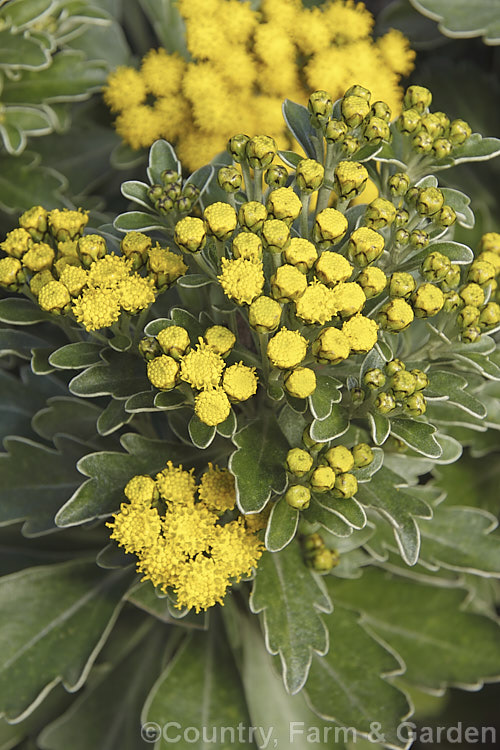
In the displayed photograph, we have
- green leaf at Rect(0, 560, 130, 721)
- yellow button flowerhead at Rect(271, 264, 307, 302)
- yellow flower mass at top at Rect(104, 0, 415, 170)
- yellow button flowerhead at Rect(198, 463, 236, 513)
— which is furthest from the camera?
yellow flower mass at top at Rect(104, 0, 415, 170)

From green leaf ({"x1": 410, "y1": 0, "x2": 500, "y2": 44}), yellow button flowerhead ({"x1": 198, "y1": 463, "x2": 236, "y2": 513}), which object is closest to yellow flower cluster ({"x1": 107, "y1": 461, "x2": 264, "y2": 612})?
yellow button flowerhead ({"x1": 198, "y1": 463, "x2": 236, "y2": 513})

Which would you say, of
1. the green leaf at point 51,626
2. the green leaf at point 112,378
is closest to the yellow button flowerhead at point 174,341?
the green leaf at point 112,378

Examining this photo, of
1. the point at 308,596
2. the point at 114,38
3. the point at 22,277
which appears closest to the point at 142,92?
the point at 114,38

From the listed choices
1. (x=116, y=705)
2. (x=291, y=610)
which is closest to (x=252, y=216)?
(x=291, y=610)

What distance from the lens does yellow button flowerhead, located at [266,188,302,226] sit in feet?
2.15

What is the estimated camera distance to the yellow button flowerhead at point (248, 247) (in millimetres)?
648

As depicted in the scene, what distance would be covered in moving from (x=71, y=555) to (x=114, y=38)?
2.76ft

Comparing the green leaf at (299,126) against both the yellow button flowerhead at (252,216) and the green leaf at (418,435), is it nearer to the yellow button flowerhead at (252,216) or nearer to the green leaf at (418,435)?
the yellow button flowerhead at (252,216)

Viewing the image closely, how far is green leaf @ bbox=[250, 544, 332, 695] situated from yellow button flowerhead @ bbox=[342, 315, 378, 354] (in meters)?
0.30

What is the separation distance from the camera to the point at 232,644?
39.6 inches

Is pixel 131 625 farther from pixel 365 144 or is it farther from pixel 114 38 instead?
pixel 114 38

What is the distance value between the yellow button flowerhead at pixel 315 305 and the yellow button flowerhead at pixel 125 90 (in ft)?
1.92

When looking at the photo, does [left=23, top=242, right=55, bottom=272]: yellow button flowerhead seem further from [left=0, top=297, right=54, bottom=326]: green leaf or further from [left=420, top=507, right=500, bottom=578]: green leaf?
[left=420, top=507, right=500, bottom=578]: green leaf

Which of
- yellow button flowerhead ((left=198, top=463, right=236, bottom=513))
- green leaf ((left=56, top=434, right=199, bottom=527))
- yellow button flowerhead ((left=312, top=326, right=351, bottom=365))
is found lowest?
green leaf ((left=56, top=434, right=199, bottom=527))
